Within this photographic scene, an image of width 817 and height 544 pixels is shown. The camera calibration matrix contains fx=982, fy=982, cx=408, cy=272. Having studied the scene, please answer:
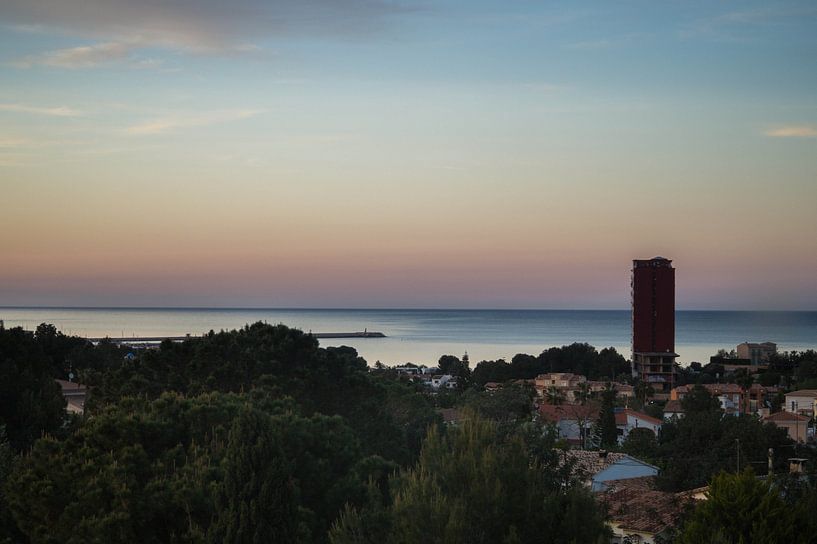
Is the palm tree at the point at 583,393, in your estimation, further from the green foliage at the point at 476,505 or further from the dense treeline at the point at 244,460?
the green foliage at the point at 476,505

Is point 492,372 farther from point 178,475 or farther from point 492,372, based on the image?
point 178,475

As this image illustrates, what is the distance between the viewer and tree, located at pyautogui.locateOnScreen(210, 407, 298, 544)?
13742 millimetres

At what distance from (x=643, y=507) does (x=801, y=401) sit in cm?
3938

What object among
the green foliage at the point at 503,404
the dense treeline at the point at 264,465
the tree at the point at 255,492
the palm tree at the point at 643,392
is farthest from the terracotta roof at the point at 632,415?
the tree at the point at 255,492

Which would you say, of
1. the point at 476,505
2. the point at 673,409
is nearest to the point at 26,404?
the point at 476,505

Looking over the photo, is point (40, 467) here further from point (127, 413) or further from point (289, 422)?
point (289, 422)

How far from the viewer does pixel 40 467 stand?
54.4 ft

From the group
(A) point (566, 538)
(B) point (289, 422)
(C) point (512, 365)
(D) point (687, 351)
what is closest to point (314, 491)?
(B) point (289, 422)

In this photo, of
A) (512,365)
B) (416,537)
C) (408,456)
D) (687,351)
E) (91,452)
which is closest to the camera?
(416,537)

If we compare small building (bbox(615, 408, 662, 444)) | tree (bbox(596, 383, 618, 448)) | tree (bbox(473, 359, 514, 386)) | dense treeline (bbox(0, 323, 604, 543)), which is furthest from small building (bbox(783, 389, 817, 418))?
dense treeline (bbox(0, 323, 604, 543))

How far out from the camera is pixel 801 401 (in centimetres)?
6131

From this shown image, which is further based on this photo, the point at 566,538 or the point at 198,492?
the point at 198,492

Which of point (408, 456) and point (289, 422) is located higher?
point (289, 422)

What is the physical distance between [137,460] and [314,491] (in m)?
3.31
